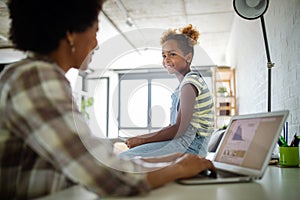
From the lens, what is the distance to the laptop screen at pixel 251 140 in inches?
30.7

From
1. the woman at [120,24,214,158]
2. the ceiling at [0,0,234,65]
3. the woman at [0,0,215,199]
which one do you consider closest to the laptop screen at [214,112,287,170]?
the woman at [0,0,215,199]

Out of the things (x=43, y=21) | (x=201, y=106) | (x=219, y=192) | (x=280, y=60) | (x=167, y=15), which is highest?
(x=167, y=15)

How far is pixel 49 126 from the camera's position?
0.55m

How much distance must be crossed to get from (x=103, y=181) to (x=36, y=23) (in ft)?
1.34

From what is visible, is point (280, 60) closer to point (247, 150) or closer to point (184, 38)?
point (184, 38)

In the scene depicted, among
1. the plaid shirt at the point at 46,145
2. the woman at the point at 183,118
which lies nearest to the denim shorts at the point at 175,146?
the woman at the point at 183,118

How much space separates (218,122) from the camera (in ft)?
14.3

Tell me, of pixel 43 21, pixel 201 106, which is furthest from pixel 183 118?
pixel 43 21

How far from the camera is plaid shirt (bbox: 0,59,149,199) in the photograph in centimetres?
55

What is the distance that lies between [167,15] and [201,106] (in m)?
3.29

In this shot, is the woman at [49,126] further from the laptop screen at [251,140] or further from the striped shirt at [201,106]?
the striped shirt at [201,106]

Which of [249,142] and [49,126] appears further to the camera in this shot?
[249,142]

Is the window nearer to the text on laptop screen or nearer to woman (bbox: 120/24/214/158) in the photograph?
woman (bbox: 120/24/214/158)

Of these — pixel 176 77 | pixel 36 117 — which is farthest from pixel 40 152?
pixel 176 77
